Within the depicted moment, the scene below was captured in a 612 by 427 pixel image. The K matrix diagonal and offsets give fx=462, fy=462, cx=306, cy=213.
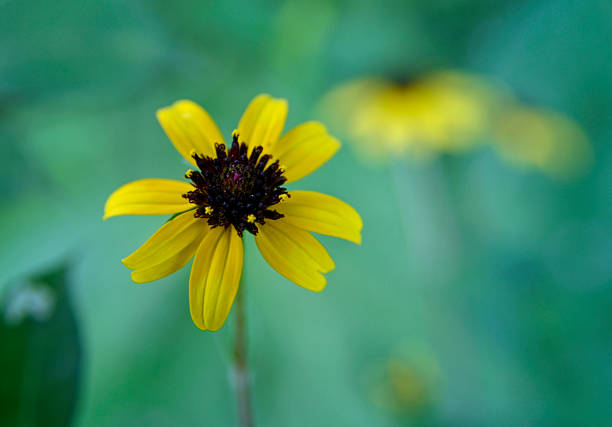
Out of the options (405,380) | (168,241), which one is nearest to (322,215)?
(168,241)

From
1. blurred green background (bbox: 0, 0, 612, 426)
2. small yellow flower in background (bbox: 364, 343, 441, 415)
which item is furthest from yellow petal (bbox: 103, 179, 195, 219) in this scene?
small yellow flower in background (bbox: 364, 343, 441, 415)

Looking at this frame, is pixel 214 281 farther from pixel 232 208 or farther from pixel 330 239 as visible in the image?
pixel 330 239

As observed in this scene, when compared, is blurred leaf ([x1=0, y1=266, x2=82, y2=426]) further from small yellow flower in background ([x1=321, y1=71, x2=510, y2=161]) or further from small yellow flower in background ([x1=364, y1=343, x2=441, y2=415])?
small yellow flower in background ([x1=321, y1=71, x2=510, y2=161])

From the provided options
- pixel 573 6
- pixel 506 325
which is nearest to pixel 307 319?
pixel 506 325

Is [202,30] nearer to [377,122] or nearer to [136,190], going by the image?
[377,122]

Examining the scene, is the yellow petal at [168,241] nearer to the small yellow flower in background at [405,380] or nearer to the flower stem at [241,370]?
the flower stem at [241,370]

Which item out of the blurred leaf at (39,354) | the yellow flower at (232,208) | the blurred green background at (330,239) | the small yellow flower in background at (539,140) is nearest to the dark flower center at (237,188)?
the yellow flower at (232,208)
